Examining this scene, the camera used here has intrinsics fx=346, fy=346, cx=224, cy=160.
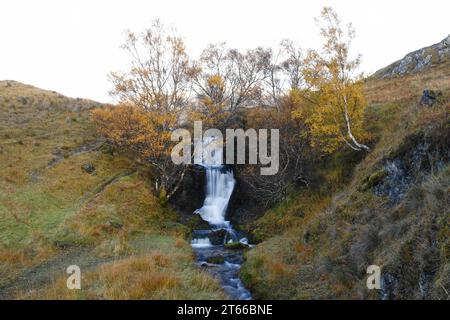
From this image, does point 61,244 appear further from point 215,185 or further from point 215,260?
point 215,185

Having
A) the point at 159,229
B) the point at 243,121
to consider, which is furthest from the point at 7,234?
the point at 243,121

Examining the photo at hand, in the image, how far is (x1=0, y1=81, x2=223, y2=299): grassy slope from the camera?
483 inches

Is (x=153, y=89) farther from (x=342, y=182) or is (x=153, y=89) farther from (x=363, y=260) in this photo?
(x=363, y=260)

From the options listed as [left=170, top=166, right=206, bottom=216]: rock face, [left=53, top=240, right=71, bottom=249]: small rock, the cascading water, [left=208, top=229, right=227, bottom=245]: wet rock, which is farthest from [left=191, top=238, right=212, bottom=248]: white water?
[left=53, top=240, right=71, bottom=249]: small rock

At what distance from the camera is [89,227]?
2116 centimetres

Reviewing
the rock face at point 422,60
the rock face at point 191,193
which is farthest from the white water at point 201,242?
the rock face at point 422,60

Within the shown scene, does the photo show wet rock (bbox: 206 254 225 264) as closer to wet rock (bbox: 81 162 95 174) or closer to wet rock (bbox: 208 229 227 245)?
wet rock (bbox: 208 229 227 245)

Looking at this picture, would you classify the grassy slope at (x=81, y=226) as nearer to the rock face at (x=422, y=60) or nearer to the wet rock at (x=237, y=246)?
the wet rock at (x=237, y=246)

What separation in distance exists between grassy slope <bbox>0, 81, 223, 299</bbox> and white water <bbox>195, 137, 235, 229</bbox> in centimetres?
353

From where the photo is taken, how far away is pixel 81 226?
2098cm

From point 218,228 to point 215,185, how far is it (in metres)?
5.92

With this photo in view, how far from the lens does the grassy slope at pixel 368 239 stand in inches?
352
